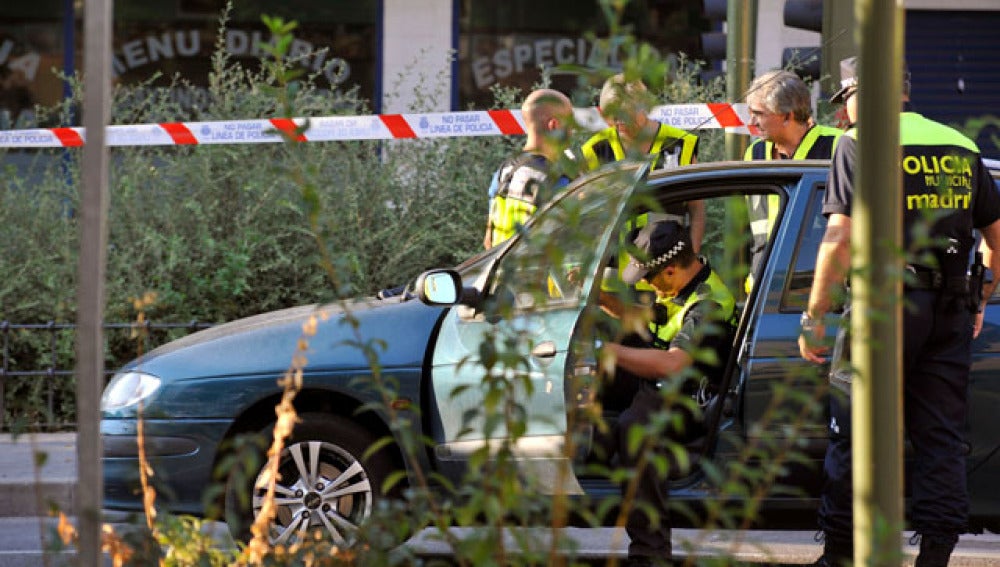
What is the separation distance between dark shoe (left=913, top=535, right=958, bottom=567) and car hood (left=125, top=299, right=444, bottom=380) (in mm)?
1770

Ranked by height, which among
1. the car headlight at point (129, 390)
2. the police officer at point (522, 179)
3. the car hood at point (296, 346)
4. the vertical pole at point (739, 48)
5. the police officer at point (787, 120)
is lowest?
the car headlight at point (129, 390)

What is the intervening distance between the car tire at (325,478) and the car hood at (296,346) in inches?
9.1

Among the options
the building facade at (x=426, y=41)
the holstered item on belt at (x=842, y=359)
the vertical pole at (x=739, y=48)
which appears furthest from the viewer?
the building facade at (x=426, y=41)

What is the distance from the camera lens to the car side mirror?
588 centimetres

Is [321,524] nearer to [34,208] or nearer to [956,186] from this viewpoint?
[956,186]

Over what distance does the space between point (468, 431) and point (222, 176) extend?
26.9 feet

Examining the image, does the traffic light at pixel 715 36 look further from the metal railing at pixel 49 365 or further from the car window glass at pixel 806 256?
the car window glass at pixel 806 256

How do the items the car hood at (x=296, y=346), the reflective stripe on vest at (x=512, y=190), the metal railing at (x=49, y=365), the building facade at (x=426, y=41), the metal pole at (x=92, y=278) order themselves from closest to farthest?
1. the metal pole at (x=92, y=278)
2. the car hood at (x=296, y=346)
3. the reflective stripe on vest at (x=512, y=190)
4. the metal railing at (x=49, y=365)
5. the building facade at (x=426, y=41)

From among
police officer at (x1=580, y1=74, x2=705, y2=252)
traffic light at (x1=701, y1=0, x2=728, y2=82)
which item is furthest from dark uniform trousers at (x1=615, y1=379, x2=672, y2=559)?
traffic light at (x1=701, y1=0, x2=728, y2=82)

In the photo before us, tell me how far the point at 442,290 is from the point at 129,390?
128cm

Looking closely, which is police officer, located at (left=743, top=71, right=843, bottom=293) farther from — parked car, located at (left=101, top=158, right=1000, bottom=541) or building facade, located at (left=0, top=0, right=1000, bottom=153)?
building facade, located at (left=0, top=0, right=1000, bottom=153)

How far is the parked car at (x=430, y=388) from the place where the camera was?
5.78 meters

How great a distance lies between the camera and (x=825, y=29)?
359 inches

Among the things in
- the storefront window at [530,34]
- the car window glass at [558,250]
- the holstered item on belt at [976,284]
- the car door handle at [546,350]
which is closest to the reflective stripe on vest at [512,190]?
the car door handle at [546,350]
